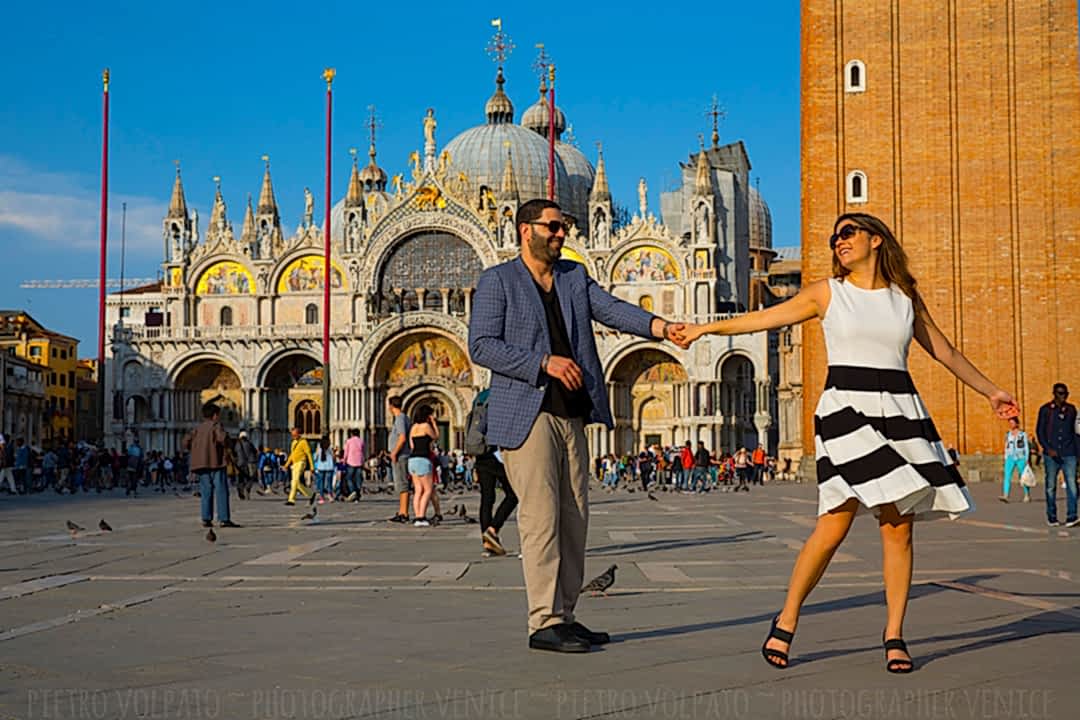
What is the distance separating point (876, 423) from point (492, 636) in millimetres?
1806

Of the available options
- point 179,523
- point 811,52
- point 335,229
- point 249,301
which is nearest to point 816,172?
point 811,52

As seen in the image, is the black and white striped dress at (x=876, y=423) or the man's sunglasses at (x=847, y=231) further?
the man's sunglasses at (x=847, y=231)

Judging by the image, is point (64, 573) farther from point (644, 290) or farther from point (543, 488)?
point (644, 290)

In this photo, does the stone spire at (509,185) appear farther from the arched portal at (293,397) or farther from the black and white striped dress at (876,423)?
the black and white striped dress at (876,423)

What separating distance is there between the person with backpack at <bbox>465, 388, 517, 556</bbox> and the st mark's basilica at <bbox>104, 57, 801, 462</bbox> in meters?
40.2

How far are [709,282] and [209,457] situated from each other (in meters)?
40.8

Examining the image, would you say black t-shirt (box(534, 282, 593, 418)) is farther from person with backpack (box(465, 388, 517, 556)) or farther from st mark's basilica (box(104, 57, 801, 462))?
st mark's basilica (box(104, 57, 801, 462))

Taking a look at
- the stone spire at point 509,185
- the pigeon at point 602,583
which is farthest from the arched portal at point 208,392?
the pigeon at point 602,583

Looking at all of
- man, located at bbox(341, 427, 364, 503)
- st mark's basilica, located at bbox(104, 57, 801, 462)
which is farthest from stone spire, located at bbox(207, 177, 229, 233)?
man, located at bbox(341, 427, 364, 503)

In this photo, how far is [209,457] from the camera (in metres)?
13.8

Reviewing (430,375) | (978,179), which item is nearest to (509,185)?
(430,375)

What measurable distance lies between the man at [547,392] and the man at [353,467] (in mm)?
16253

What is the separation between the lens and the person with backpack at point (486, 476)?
10758 millimetres

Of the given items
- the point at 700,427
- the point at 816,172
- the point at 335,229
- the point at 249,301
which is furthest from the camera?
the point at 335,229
